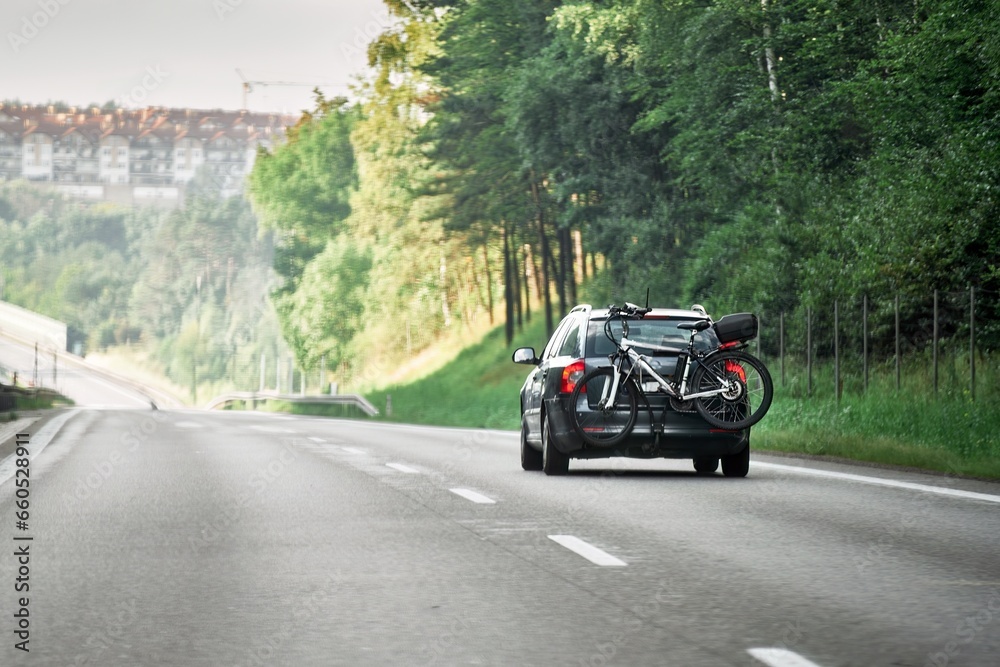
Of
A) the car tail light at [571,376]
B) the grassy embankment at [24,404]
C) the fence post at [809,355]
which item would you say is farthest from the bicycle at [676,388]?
the grassy embankment at [24,404]

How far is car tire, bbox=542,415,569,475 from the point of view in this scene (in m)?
16.2

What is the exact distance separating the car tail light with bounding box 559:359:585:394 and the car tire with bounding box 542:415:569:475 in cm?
50

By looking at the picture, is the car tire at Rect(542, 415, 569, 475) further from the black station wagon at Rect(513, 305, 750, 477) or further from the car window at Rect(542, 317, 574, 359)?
the car window at Rect(542, 317, 574, 359)

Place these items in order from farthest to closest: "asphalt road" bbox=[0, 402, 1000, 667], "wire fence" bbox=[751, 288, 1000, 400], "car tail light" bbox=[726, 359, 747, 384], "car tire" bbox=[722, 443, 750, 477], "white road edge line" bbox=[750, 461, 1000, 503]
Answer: "wire fence" bbox=[751, 288, 1000, 400] → "car tire" bbox=[722, 443, 750, 477] → "car tail light" bbox=[726, 359, 747, 384] → "white road edge line" bbox=[750, 461, 1000, 503] → "asphalt road" bbox=[0, 402, 1000, 667]

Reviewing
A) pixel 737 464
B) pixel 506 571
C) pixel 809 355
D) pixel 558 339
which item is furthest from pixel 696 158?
pixel 506 571

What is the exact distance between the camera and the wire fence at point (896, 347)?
21266mm

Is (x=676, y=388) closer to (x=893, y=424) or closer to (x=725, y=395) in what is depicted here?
(x=725, y=395)

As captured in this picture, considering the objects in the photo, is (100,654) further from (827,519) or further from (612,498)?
(612,498)

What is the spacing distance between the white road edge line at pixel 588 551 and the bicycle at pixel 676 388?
4.92 meters

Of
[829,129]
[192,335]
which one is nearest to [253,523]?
[829,129]

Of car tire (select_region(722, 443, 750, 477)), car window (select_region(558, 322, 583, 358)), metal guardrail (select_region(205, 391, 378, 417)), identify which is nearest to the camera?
car window (select_region(558, 322, 583, 358))

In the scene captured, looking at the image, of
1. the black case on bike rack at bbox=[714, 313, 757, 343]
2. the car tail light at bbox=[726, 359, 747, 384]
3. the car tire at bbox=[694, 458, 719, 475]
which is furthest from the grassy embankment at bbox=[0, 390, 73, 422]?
the car tail light at bbox=[726, 359, 747, 384]

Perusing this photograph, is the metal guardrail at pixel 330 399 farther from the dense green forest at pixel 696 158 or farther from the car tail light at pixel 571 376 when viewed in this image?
the car tail light at pixel 571 376

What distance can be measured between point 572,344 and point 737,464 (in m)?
2.07
